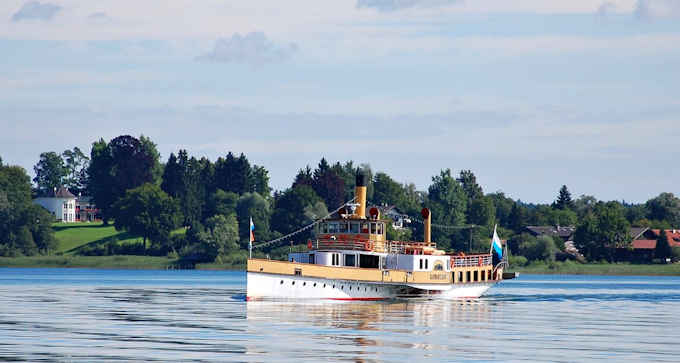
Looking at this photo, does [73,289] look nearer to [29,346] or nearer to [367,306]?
[367,306]

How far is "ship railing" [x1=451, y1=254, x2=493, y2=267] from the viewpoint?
356 feet

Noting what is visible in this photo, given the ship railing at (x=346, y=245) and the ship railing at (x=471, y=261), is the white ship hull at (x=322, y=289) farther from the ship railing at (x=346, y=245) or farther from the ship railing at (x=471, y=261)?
the ship railing at (x=471, y=261)

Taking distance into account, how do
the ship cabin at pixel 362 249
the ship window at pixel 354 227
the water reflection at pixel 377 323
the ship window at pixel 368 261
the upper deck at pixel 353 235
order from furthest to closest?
1. the ship window at pixel 354 227
2. the upper deck at pixel 353 235
3. the ship window at pixel 368 261
4. the ship cabin at pixel 362 249
5. the water reflection at pixel 377 323

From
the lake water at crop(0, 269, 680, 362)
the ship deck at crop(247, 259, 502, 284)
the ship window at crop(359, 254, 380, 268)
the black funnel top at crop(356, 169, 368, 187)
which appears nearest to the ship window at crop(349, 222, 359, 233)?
the ship window at crop(359, 254, 380, 268)

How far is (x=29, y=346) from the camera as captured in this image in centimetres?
5309

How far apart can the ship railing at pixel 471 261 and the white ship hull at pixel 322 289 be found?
611 cm

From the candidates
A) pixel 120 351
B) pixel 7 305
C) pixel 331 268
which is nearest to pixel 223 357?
pixel 120 351

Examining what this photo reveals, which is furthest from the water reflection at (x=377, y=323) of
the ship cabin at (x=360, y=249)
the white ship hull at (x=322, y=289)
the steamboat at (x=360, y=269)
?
the ship cabin at (x=360, y=249)

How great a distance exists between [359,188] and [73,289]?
30.2 meters

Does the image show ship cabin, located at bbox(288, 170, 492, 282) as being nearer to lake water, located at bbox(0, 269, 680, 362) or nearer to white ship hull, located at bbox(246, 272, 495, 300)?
white ship hull, located at bbox(246, 272, 495, 300)

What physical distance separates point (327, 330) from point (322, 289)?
89.8 feet

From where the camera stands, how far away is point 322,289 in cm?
9188

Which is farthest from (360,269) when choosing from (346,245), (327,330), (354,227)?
(327,330)

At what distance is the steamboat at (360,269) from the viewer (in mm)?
90125
